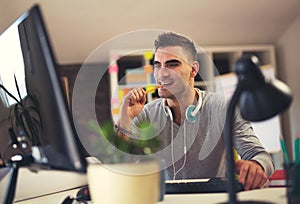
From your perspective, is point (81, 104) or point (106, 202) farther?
point (81, 104)

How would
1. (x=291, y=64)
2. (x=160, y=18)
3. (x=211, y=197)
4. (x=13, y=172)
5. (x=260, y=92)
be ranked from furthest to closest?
(x=291, y=64) → (x=160, y=18) → (x=211, y=197) → (x=13, y=172) → (x=260, y=92)

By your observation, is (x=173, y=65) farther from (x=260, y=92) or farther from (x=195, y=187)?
(x=260, y=92)

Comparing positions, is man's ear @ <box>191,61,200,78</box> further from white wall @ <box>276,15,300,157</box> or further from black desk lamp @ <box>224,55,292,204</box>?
white wall @ <box>276,15,300,157</box>

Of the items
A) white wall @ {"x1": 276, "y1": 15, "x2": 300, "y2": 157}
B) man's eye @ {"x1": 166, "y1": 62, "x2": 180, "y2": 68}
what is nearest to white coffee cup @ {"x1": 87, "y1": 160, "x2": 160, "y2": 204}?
man's eye @ {"x1": 166, "y1": 62, "x2": 180, "y2": 68}

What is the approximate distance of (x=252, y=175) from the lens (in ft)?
3.28

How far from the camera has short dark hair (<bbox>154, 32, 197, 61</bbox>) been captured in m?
1.09

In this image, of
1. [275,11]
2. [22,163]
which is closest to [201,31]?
[275,11]

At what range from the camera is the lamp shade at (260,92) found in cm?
60

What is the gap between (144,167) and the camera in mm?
757

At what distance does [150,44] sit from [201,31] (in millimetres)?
3274

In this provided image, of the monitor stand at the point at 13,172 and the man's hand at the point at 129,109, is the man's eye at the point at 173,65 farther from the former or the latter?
the monitor stand at the point at 13,172

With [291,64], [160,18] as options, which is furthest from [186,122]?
[291,64]

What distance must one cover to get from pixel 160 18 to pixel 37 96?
3322 millimetres

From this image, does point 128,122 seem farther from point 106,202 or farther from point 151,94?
point 106,202
